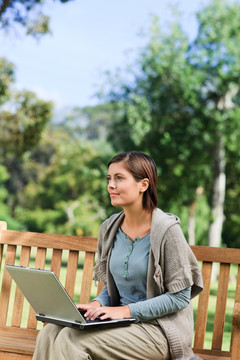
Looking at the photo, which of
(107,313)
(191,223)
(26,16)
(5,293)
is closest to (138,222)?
(107,313)

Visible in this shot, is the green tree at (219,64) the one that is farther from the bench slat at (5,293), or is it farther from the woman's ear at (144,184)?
the woman's ear at (144,184)

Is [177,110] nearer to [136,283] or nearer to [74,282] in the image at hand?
[74,282]

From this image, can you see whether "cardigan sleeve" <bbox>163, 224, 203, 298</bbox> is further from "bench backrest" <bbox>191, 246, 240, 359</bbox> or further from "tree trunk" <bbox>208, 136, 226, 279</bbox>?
"tree trunk" <bbox>208, 136, 226, 279</bbox>

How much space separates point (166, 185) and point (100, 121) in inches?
1558

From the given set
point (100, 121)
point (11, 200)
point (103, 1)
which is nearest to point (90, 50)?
point (103, 1)

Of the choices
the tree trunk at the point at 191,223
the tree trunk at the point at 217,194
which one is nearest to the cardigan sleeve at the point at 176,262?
the tree trunk at the point at 217,194

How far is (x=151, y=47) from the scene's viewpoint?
17297 millimetres

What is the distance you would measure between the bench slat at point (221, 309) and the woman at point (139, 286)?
1.53 ft

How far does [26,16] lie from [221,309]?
8.88 m

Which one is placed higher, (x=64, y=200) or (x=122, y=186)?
(x=122, y=186)

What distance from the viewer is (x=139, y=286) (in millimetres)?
2945

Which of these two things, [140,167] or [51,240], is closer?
[140,167]

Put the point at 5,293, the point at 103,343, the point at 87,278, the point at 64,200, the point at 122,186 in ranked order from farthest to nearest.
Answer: the point at 64,200 → the point at 5,293 → the point at 87,278 → the point at 122,186 → the point at 103,343

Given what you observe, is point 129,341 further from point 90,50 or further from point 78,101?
point 90,50
